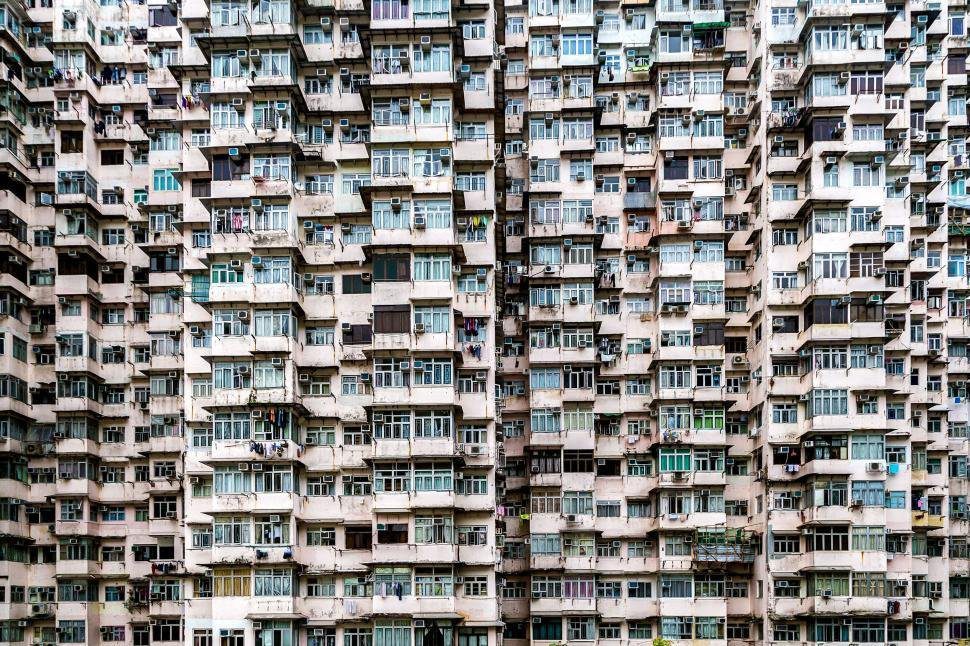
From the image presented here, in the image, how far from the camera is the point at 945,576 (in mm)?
39781

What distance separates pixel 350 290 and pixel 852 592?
23.4 meters

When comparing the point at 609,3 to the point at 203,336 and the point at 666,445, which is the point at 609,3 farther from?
the point at 203,336

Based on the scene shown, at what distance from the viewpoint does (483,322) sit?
36938 millimetres

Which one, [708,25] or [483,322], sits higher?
[708,25]

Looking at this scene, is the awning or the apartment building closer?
the apartment building

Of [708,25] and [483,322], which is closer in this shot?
[483,322]

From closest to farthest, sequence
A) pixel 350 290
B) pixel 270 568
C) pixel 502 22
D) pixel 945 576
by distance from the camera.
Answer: pixel 270 568 < pixel 350 290 < pixel 945 576 < pixel 502 22

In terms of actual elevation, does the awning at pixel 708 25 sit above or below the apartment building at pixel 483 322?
above

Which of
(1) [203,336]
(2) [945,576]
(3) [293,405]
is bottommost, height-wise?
(2) [945,576]

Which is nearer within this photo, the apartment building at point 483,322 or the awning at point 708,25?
the apartment building at point 483,322

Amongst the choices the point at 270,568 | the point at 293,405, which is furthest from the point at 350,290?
the point at 270,568

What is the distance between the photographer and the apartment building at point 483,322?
35406 millimetres

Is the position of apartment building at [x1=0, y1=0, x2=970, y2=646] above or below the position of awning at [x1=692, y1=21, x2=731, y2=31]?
below

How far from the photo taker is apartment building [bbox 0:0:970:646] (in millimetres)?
35406
